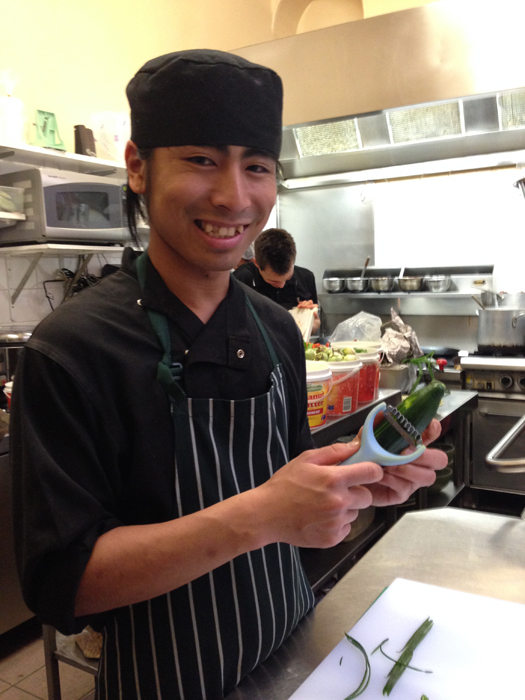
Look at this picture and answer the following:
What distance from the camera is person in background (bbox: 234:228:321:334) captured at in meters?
3.88

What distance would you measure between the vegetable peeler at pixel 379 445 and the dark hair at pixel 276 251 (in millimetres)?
3100

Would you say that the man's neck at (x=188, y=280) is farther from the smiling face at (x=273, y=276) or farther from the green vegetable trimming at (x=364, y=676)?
the smiling face at (x=273, y=276)

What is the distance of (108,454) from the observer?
2.82 feet

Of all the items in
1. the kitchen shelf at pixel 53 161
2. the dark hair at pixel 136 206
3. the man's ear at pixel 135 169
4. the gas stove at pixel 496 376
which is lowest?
the gas stove at pixel 496 376

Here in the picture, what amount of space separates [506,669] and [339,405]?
1.72 m

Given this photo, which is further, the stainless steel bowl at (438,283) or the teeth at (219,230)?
the stainless steel bowl at (438,283)

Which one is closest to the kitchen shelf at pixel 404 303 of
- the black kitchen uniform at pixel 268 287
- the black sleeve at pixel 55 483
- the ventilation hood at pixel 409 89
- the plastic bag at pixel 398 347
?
the black kitchen uniform at pixel 268 287

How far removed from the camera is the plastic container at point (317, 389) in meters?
2.23

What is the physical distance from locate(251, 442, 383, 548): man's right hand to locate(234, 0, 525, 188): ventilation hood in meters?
3.66

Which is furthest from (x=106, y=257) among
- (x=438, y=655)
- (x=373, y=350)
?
(x=438, y=655)

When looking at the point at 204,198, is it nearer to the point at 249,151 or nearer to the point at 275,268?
the point at 249,151

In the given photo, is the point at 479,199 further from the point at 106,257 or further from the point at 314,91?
the point at 106,257

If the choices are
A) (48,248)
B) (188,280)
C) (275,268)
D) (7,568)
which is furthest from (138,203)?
(275,268)

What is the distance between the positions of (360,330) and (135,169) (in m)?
3.10
